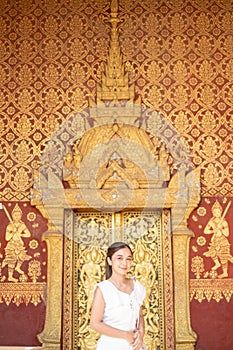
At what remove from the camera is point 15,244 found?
600 centimetres

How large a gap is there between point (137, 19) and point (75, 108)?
52.3 inches

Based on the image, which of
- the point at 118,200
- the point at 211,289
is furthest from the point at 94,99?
the point at 211,289

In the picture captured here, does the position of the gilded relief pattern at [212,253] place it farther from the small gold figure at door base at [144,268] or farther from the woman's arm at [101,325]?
the woman's arm at [101,325]

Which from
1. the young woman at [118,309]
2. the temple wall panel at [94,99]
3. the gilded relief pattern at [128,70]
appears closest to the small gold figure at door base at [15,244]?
the temple wall panel at [94,99]

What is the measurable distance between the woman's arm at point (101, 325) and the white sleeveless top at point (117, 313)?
0.07 ft

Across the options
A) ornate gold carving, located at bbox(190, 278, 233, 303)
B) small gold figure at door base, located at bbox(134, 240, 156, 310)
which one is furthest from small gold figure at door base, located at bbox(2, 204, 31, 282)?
ornate gold carving, located at bbox(190, 278, 233, 303)

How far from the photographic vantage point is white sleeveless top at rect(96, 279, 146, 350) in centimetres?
→ 279

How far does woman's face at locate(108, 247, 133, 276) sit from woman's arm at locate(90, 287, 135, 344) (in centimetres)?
15

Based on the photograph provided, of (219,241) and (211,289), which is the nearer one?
(211,289)

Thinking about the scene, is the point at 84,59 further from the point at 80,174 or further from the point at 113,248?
the point at 113,248

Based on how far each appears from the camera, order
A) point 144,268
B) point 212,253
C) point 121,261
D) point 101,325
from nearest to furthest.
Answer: point 101,325
point 121,261
point 212,253
point 144,268

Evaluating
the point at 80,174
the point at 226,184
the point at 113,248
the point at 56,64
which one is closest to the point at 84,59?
the point at 56,64

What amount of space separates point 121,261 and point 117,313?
0.27 metres

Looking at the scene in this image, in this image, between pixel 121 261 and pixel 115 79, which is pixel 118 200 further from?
pixel 121 261
